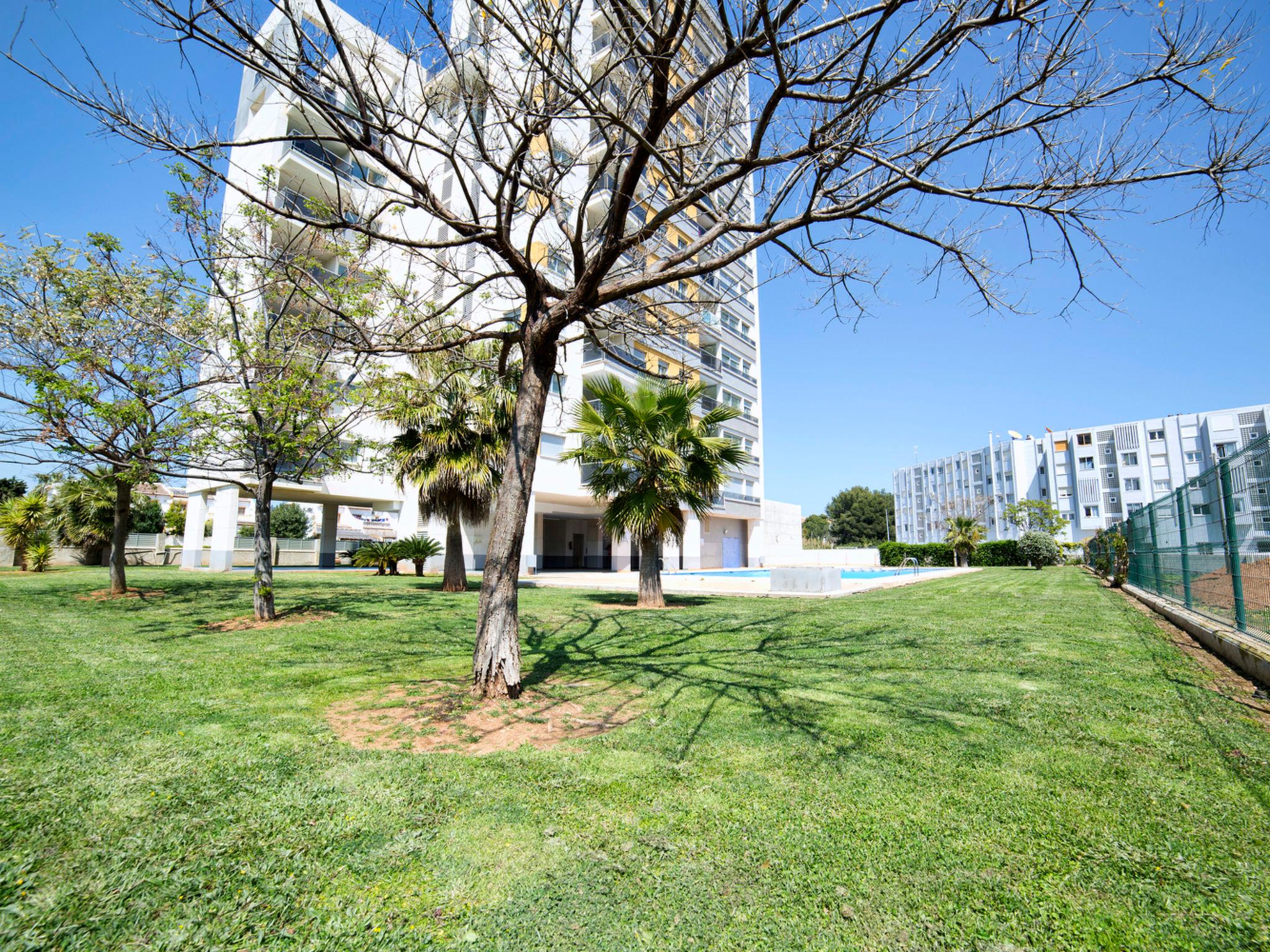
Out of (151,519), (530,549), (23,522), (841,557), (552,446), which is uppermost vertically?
(552,446)

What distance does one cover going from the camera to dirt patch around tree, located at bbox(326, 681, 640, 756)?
3.94 m

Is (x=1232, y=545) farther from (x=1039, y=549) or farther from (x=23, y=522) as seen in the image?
(x=1039, y=549)

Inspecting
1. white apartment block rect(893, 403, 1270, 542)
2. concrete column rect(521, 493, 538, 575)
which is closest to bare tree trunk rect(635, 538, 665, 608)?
concrete column rect(521, 493, 538, 575)

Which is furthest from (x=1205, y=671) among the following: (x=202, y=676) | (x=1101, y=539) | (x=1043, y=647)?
(x=1101, y=539)

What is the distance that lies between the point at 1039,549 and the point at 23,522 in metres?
49.3

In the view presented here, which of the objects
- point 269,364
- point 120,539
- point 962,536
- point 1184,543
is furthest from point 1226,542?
point 962,536

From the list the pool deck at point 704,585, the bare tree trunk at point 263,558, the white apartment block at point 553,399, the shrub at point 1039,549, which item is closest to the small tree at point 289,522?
the white apartment block at point 553,399

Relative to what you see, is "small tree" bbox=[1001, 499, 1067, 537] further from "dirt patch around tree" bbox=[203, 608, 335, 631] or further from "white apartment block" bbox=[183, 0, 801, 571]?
"dirt patch around tree" bbox=[203, 608, 335, 631]

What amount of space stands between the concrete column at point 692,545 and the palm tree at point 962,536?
1965 centimetres

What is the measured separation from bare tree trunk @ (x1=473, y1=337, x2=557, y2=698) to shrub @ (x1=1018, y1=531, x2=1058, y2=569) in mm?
40353

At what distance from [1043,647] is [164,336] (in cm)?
1361

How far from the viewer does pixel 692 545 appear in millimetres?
32062

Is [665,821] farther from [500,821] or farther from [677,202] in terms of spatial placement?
[677,202]

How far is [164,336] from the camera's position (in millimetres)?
9523
